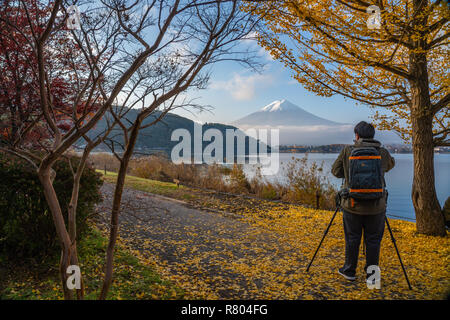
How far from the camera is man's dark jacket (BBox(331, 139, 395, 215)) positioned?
363 cm

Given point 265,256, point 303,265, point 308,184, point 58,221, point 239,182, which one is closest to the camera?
point 58,221

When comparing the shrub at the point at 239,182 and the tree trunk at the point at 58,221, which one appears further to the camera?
the shrub at the point at 239,182

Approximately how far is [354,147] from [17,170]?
425cm

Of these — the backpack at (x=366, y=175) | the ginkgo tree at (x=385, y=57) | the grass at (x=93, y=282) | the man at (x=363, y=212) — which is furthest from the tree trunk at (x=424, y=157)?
the grass at (x=93, y=282)

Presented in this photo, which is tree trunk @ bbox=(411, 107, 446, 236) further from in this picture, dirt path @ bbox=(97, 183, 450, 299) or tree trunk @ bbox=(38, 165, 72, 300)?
tree trunk @ bbox=(38, 165, 72, 300)

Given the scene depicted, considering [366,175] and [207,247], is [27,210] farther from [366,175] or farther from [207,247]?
[366,175]

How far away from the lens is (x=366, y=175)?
3582 millimetres

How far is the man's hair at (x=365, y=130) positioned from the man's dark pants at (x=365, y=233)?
3.23ft

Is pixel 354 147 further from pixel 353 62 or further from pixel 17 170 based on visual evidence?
pixel 17 170

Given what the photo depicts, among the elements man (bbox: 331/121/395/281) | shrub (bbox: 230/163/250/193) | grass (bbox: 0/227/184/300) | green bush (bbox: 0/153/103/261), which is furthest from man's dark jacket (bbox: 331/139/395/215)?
shrub (bbox: 230/163/250/193)

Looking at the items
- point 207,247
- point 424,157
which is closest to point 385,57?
point 424,157

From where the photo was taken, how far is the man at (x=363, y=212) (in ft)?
12.0

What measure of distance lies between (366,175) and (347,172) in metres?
0.29

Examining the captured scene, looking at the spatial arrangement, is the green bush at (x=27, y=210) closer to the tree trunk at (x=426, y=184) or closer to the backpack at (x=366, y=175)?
the backpack at (x=366, y=175)
